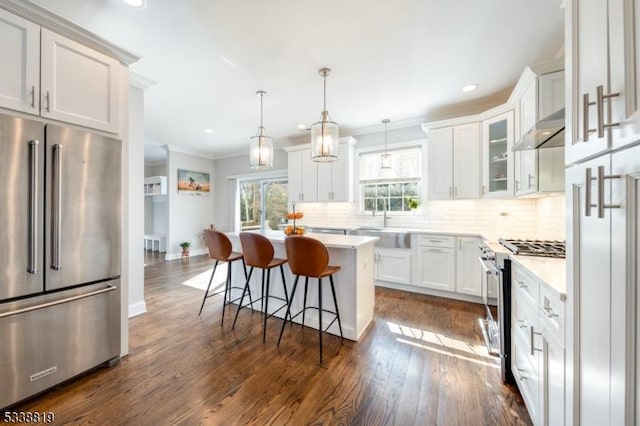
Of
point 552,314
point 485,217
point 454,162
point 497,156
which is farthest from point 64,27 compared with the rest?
point 485,217

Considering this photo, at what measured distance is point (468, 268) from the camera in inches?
135

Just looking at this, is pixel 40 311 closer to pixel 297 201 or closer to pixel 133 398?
pixel 133 398

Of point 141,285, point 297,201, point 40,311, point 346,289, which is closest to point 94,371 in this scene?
point 40,311

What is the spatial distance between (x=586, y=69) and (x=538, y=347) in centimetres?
131

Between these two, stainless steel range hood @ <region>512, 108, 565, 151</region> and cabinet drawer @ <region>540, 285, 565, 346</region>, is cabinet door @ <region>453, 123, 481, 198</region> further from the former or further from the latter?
cabinet drawer @ <region>540, 285, 565, 346</region>

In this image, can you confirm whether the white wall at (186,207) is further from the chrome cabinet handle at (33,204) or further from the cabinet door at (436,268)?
the cabinet door at (436,268)

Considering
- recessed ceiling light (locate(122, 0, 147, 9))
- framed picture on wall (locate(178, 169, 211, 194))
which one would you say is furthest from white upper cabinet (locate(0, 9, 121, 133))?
framed picture on wall (locate(178, 169, 211, 194))

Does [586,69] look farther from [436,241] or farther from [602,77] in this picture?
[436,241]

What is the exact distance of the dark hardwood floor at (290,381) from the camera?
1.57 m

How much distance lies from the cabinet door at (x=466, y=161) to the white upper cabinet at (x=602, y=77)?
2.87 metres

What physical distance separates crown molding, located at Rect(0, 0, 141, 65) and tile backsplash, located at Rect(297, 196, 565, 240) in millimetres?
3797

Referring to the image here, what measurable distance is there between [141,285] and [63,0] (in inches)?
108

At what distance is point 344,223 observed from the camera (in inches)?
197

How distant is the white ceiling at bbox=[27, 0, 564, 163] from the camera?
6.41 feet
